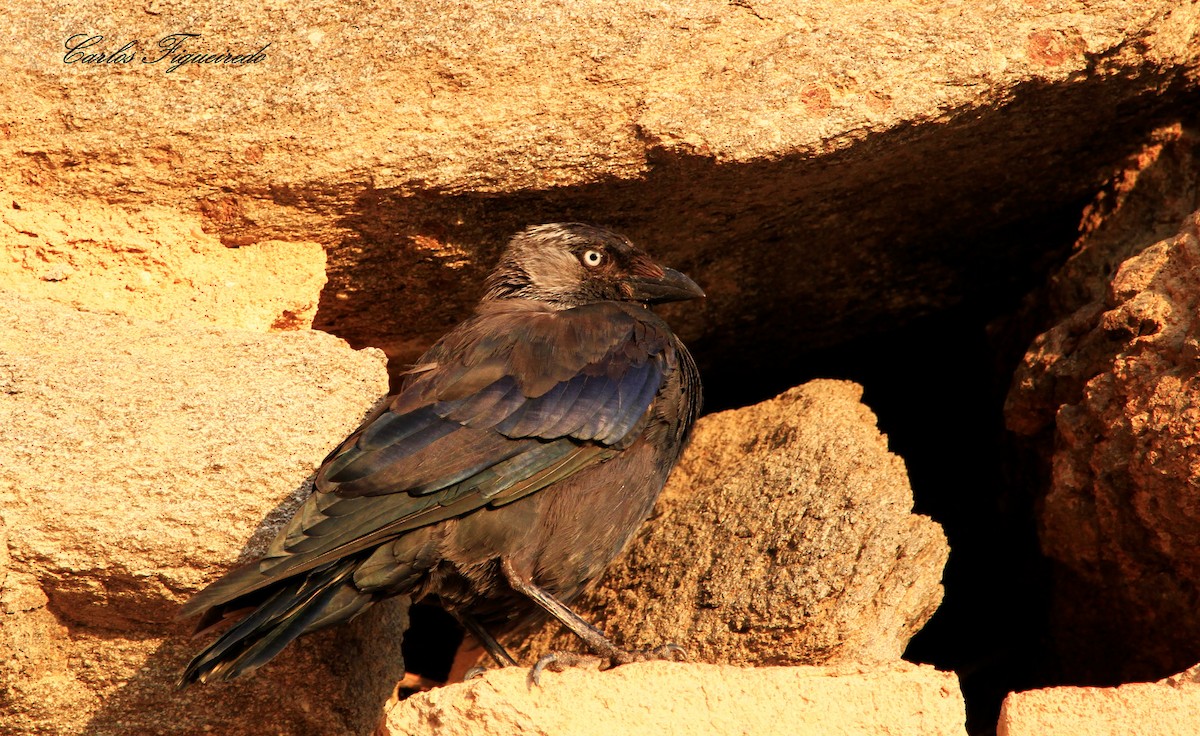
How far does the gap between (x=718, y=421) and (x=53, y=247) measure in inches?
105

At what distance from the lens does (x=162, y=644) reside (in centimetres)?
421

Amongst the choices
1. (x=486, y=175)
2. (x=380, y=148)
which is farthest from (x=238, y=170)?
(x=486, y=175)

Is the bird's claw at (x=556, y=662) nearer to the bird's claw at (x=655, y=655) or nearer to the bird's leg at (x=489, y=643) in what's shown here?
the bird's claw at (x=655, y=655)

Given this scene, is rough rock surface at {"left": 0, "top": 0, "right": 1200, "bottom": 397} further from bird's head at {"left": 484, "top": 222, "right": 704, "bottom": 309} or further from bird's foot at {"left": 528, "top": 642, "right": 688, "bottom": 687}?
bird's foot at {"left": 528, "top": 642, "right": 688, "bottom": 687}

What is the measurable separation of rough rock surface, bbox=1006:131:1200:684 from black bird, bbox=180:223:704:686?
1.34 metres

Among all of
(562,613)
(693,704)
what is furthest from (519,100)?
(693,704)

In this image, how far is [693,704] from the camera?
3.59 m

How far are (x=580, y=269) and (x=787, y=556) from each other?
1.49m

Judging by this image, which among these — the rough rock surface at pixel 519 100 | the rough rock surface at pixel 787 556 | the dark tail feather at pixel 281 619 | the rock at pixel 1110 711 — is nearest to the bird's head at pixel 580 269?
the rough rock surface at pixel 519 100

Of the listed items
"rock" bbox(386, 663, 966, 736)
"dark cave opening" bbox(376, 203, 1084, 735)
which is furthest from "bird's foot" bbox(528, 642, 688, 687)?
"dark cave opening" bbox(376, 203, 1084, 735)

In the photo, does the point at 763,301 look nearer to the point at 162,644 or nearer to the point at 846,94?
the point at 846,94

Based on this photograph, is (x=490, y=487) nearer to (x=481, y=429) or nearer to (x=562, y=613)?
(x=481, y=429)

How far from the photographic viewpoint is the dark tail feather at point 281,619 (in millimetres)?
3686

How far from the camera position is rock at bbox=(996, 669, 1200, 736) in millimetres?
3488
